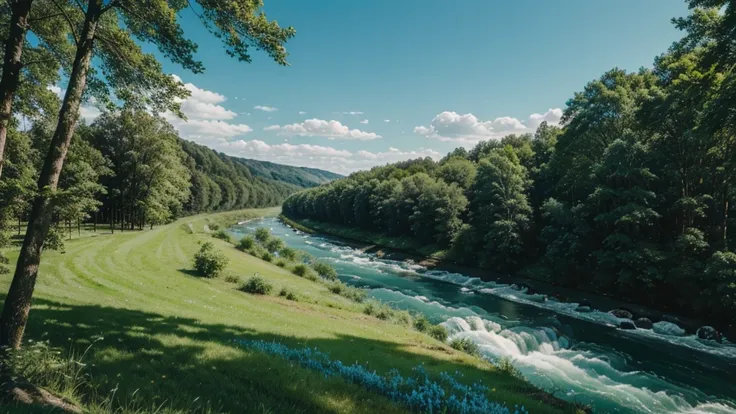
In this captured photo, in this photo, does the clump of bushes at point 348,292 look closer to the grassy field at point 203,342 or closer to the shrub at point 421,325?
the grassy field at point 203,342

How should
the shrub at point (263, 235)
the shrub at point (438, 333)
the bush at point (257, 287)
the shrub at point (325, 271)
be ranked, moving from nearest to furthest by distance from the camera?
the shrub at point (438, 333) → the bush at point (257, 287) → the shrub at point (325, 271) → the shrub at point (263, 235)

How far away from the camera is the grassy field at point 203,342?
635 centimetres

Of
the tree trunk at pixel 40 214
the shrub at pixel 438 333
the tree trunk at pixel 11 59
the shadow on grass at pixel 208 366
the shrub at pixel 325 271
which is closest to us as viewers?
the shadow on grass at pixel 208 366

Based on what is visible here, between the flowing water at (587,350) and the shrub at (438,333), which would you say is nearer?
the flowing water at (587,350)

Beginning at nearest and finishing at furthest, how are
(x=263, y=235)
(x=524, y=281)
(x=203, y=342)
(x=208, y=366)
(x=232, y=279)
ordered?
(x=208, y=366) → (x=203, y=342) → (x=232, y=279) → (x=524, y=281) → (x=263, y=235)

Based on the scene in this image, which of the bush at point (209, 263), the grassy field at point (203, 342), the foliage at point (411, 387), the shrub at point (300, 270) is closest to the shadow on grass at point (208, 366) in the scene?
the grassy field at point (203, 342)

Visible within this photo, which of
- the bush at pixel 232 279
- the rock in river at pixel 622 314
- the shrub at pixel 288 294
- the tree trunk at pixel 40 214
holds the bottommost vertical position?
the rock in river at pixel 622 314

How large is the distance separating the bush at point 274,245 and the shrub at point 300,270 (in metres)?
14.0

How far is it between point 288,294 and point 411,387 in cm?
1644

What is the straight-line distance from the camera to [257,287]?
23141 mm

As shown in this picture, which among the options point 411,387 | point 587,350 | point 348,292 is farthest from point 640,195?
point 411,387

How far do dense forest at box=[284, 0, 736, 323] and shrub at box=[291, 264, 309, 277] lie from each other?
22.8 m

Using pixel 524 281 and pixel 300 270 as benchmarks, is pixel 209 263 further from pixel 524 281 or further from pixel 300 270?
pixel 524 281

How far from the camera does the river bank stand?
1030 inches
